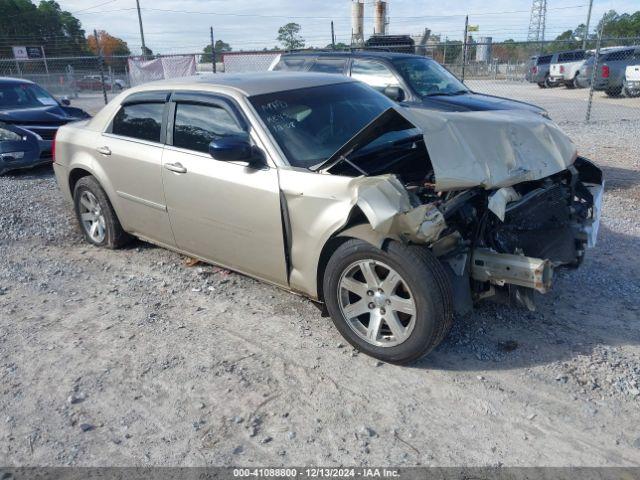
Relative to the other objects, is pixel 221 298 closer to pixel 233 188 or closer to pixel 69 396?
pixel 233 188

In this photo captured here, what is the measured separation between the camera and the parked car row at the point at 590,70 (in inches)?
744

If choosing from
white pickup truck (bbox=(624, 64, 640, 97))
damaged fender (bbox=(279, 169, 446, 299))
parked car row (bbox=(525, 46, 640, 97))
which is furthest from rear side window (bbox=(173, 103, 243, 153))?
white pickup truck (bbox=(624, 64, 640, 97))

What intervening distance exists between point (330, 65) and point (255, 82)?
191 inches

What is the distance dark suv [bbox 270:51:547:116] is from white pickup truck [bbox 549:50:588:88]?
58.2 feet

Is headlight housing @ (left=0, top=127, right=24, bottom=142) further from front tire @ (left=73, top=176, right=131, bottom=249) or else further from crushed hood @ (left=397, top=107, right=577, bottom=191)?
crushed hood @ (left=397, top=107, right=577, bottom=191)

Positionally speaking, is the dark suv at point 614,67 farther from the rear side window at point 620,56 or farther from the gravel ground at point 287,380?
the gravel ground at point 287,380

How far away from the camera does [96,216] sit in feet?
17.7

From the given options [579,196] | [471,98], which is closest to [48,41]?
[471,98]

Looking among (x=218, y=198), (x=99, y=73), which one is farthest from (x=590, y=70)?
(x=218, y=198)

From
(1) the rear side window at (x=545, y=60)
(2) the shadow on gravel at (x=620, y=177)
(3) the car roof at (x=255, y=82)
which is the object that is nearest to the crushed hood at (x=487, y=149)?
(3) the car roof at (x=255, y=82)

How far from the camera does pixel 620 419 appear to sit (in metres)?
2.79

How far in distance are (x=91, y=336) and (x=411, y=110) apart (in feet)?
9.01

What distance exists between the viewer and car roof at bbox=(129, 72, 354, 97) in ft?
13.5

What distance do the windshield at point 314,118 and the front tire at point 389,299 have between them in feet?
2.74
